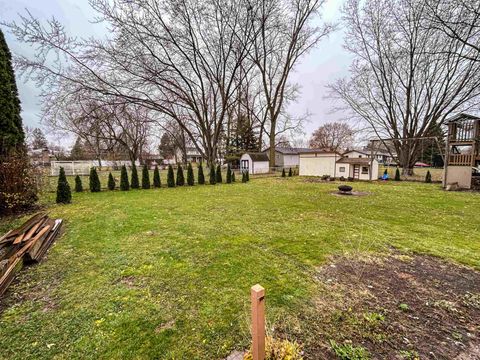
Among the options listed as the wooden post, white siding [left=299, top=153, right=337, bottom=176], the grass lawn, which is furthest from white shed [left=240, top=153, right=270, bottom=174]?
the wooden post

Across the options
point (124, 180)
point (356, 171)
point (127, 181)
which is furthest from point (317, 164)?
point (124, 180)

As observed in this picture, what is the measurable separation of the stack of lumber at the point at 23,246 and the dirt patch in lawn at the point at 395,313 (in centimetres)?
366

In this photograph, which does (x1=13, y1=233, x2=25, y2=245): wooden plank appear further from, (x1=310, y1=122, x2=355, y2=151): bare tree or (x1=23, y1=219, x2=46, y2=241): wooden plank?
(x1=310, y1=122, x2=355, y2=151): bare tree

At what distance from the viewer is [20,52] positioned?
30.7 feet

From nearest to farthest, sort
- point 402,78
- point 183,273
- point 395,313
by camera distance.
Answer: point 395,313
point 183,273
point 402,78

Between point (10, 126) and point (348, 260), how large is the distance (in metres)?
9.50

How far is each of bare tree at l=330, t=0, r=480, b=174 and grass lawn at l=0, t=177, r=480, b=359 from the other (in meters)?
12.1

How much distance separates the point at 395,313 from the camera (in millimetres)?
2271

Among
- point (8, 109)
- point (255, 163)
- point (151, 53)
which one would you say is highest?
point (151, 53)

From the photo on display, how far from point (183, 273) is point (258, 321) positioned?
1974 mm

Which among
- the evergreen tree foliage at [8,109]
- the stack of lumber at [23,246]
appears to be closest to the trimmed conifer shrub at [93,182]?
the evergreen tree foliage at [8,109]

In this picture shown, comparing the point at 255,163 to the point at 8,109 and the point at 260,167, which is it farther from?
the point at 8,109

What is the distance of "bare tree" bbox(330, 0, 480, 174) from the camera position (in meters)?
14.3

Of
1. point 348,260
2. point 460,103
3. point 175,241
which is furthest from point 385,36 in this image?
point 175,241
